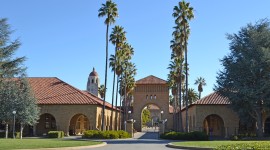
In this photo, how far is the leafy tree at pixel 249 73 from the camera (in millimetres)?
36125

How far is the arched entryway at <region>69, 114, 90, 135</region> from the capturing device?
178ft

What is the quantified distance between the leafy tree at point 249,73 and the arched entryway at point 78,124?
2416 centimetres

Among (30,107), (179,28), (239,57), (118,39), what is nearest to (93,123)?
(30,107)

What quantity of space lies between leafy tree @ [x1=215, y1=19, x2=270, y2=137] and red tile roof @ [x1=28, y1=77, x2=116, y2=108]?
60.2 ft

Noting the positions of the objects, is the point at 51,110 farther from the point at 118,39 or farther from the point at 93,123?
the point at 118,39

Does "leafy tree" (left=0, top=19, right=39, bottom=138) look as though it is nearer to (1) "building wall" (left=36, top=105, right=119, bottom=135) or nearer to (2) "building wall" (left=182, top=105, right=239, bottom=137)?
(1) "building wall" (left=36, top=105, right=119, bottom=135)

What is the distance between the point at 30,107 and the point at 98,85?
200ft

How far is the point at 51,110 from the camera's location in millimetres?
47906

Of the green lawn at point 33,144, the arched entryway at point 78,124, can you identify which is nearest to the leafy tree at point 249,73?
the green lawn at point 33,144

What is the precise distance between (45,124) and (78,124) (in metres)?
8.69

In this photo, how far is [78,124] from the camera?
58.7 meters

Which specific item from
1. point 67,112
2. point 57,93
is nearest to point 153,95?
point 57,93

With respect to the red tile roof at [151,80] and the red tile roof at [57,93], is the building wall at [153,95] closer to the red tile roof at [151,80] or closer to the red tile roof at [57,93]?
the red tile roof at [151,80]

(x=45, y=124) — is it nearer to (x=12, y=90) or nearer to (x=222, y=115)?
(x=12, y=90)
